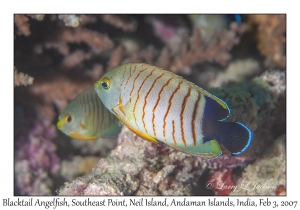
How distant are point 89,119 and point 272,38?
250cm

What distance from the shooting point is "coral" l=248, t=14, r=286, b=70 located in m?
3.33

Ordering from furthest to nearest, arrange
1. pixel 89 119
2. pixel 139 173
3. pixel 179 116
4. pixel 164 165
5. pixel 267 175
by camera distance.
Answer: pixel 89 119, pixel 267 175, pixel 164 165, pixel 139 173, pixel 179 116

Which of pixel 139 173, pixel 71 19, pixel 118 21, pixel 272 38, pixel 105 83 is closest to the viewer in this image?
pixel 105 83

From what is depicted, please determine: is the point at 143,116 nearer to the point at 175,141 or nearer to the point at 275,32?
the point at 175,141

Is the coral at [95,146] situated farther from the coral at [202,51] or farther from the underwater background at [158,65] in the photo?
the coral at [202,51]

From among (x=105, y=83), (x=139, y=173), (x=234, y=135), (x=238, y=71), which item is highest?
(x=238, y=71)

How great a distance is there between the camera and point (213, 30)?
342 cm

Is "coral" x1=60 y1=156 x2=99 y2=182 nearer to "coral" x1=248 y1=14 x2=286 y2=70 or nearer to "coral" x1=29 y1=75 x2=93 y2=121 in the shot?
"coral" x1=29 y1=75 x2=93 y2=121

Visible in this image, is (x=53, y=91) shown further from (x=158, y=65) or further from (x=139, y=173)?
(x=139, y=173)

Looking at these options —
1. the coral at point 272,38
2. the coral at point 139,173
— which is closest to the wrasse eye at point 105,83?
the coral at point 139,173

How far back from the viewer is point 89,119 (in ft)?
9.32

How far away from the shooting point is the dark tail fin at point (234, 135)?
1555 millimetres

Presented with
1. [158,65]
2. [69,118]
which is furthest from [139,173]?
[158,65]

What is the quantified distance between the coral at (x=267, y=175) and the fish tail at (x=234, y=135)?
109cm
